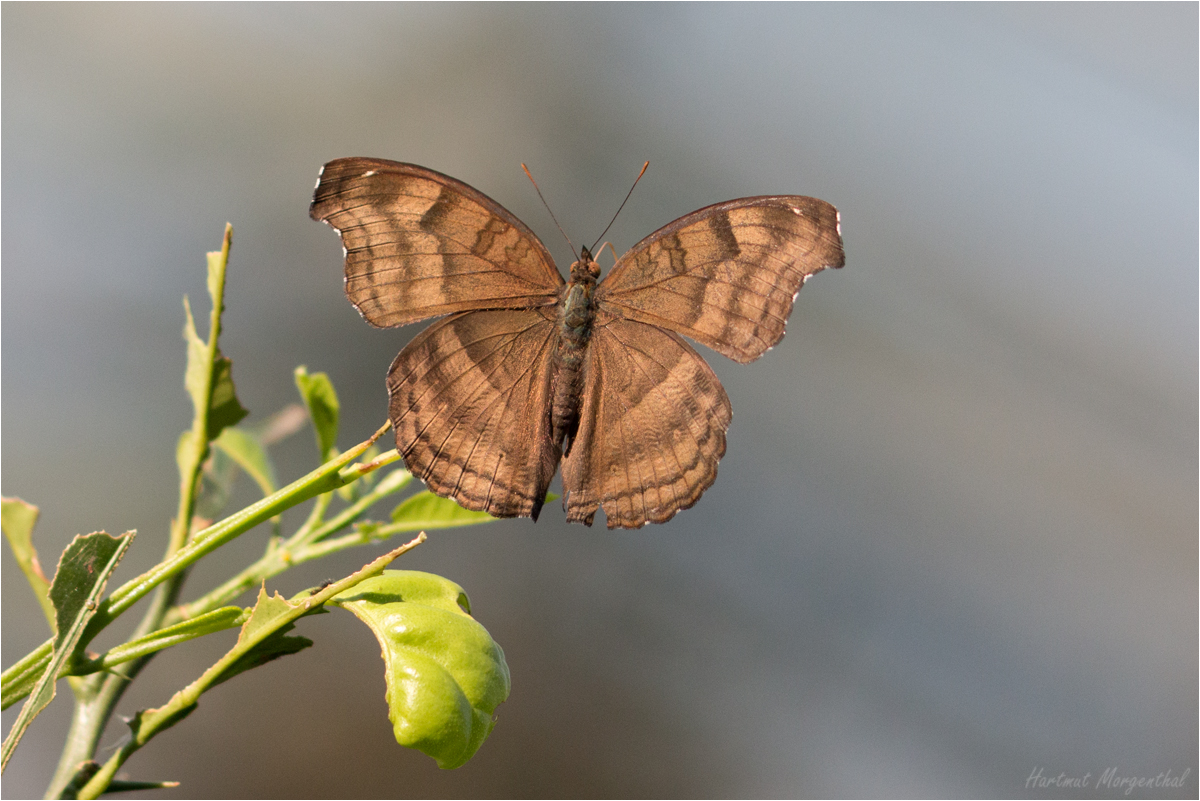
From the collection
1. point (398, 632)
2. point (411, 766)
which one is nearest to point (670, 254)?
point (398, 632)

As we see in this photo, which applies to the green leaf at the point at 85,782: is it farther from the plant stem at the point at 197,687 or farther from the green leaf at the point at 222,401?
the green leaf at the point at 222,401

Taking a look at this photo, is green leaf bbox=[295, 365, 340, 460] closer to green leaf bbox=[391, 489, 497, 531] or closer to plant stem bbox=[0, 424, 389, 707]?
green leaf bbox=[391, 489, 497, 531]

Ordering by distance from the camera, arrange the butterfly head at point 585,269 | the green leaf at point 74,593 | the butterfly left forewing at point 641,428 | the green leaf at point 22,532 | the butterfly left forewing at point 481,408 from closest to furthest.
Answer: the green leaf at point 74,593 < the green leaf at point 22,532 < the butterfly left forewing at point 481,408 < the butterfly left forewing at point 641,428 < the butterfly head at point 585,269

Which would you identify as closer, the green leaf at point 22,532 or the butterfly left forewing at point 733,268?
the green leaf at point 22,532

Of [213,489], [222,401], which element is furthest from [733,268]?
[213,489]

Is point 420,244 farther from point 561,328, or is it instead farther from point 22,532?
point 22,532

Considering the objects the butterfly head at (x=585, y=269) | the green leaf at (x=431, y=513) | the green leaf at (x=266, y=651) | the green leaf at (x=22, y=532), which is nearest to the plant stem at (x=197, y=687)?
the green leaf at (x=266, y=651)
